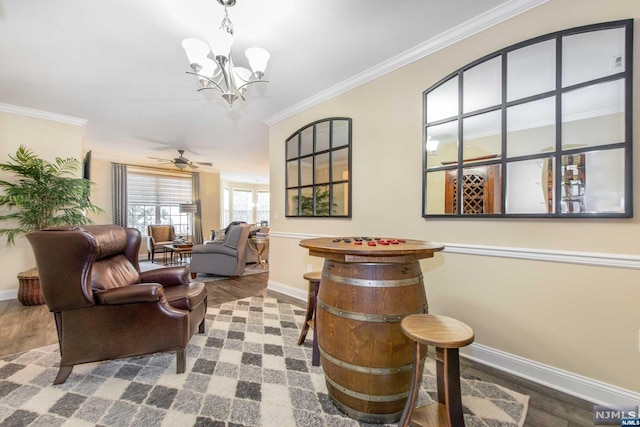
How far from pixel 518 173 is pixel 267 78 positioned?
2.31 metres

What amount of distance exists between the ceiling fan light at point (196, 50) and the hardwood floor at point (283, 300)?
2.49 m

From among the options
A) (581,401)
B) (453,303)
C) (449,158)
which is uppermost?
(449,158)

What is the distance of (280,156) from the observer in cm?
374

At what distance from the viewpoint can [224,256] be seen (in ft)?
14.7

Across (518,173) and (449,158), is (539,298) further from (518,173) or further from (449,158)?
(449,158)

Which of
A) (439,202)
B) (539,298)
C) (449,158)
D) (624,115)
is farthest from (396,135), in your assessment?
(539,298)

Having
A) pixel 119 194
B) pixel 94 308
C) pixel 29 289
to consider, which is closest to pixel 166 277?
pixel 94 308

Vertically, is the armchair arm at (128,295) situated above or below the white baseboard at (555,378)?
above

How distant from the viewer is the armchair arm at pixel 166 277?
226cm

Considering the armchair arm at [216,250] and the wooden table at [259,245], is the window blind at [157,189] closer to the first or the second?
the wooden table at [259,245]

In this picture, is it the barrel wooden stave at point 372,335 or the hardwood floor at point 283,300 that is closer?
the barrel wooden stave at point 372,335

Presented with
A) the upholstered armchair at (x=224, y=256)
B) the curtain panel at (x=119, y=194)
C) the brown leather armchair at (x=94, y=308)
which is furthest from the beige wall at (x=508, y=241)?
the curtain panel at (x=119, y=194)

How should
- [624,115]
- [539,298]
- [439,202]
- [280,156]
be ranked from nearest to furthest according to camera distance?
[624,115]
[539,298]
[439,202]
[280,156]

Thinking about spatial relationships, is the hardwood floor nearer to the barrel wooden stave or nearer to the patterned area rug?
the patterned area rug
